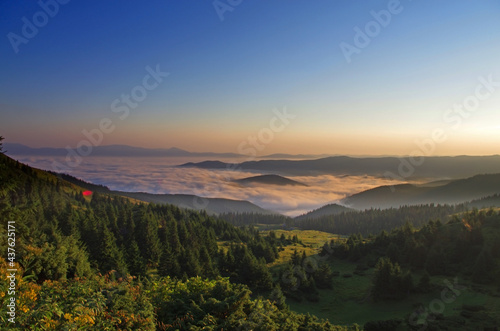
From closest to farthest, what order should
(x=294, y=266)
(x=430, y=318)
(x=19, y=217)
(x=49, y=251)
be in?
(x=49, y=251), (x=19, y=217), (x=430, y=318), (x=294, y=266)

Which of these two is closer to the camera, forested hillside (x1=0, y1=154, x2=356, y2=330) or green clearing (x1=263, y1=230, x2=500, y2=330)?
forested hillside (x1=0, y1=154, x2=356, y2=330)

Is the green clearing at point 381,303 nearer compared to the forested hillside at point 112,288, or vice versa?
the forested hillside at point 112,288

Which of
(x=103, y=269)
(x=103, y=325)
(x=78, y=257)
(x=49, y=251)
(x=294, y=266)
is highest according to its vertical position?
(x=103, y=325)

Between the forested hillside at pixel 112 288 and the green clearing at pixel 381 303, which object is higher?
the forested hillside at pixel 112 288

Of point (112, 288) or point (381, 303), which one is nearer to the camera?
point (112, 288)

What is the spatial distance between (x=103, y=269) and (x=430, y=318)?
66554 mm

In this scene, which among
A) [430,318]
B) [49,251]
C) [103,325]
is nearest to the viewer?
[103,325]

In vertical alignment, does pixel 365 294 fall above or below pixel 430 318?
below

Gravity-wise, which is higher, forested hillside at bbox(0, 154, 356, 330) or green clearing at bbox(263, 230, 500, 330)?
forested hillside at bbox(0, 154, 356, 330)

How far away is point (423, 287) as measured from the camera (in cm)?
6812

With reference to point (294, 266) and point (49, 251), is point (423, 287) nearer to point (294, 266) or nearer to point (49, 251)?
point (294, 266)

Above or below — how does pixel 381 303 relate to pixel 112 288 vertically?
below

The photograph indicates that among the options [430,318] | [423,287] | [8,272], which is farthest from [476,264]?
[8,272]

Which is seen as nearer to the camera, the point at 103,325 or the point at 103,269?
the point at 103,325
